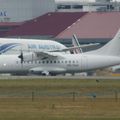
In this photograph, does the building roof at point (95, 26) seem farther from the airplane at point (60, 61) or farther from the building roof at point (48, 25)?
the airplane at point (60, 61)

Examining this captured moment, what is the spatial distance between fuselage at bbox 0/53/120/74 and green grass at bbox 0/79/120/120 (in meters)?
15.1

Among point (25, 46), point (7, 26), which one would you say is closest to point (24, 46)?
point (25, 46)

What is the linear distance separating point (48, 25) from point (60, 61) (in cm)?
6487

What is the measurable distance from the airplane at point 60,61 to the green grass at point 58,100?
15.8 m

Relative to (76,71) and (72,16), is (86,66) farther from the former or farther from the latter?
(72,16)

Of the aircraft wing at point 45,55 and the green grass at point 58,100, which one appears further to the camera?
the aircraft wing at point 45,55

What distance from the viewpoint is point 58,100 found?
58.0 meters

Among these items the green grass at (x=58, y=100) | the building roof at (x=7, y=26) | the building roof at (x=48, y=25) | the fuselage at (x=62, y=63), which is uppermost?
the green grass at (x=58, y=100)

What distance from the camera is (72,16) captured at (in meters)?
168

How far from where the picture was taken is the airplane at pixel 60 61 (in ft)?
319

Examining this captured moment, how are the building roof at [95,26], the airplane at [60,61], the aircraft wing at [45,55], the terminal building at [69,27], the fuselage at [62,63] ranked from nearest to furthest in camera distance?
the fuselage at [62,63], the airplane at [60,61], the aircraft wing at [45,55], the terminal building at [69,27], the building roof at [95,26]

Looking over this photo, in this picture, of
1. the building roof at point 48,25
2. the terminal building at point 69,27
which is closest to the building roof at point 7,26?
the terminal building at point 69,27

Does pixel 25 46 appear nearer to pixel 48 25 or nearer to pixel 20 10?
pixel 48 25

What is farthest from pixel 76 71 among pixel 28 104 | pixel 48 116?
pixel 48 116
